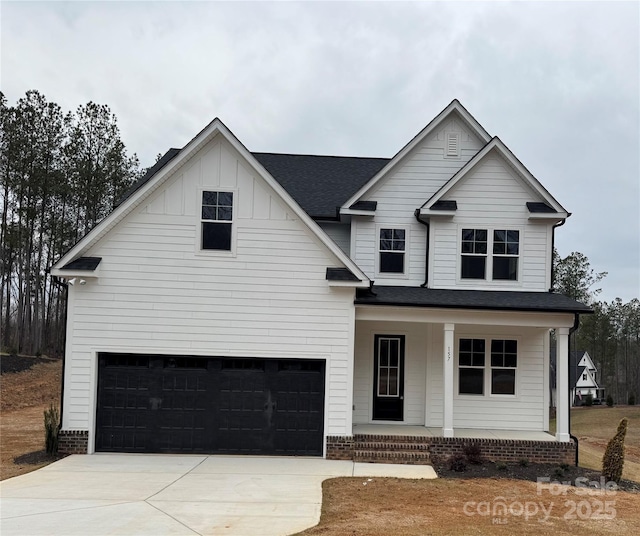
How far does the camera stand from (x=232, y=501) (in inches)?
390

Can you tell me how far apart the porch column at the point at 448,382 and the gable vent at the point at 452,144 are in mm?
4978

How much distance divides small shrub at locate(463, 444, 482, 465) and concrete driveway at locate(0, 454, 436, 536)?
1.00 m

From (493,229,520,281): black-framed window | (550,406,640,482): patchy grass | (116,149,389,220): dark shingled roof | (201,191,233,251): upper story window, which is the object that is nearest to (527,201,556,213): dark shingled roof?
(493,229,520,281): black-framed window

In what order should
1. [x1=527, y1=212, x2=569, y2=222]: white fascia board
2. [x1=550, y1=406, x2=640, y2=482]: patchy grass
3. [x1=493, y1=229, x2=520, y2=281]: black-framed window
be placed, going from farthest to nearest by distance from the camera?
[x1=550, y1=406, x2=640, y2=482]: patchy grass
[x1=493, y1=229, x2=520, y2=281]: black-framed window
[x1=527, y1=212, x2=569, y2=222]: white fascia board

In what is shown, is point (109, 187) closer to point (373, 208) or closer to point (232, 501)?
point (373, 208)

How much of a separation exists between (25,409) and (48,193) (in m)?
14.9

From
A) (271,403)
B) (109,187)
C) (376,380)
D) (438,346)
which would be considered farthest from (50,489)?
(109,187)

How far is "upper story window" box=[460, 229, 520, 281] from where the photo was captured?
16.1 m

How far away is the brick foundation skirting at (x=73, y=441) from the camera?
13.6 metres

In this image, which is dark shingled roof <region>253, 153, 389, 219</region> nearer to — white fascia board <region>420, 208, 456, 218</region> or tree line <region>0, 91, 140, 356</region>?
white fascia board <region>420, 208, 456, 218</region>

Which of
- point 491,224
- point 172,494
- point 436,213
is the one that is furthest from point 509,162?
point 172,494

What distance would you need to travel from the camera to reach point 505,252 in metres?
16.1

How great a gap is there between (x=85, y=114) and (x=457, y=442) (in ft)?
103

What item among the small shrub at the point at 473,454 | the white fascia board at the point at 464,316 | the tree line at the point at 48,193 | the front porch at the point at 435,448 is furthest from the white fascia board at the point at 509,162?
the tree line at the point at 48,193
